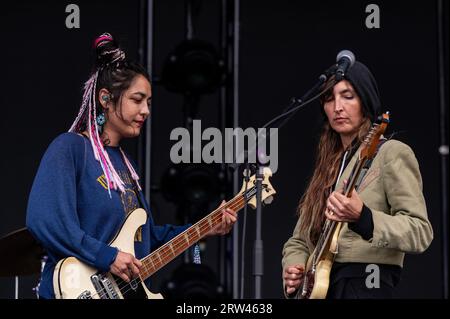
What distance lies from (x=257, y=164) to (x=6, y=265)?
4.62 feet

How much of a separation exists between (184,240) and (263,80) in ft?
6.95

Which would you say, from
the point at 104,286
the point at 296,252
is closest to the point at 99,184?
the point at 104,286

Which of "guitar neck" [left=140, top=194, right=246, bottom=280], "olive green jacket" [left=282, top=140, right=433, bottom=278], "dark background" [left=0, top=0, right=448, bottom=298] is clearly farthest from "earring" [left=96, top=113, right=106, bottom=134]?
"dark background" [left=0, top=0, right=448, bottom=298]

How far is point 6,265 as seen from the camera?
4.36 metres

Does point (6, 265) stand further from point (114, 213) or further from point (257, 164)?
point (257, 164)

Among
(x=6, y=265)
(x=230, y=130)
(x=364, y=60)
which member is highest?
(x=364, y=60)

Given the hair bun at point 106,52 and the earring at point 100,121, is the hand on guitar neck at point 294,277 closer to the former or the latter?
the earring at point 100,121

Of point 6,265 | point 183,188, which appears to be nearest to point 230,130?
point 183,188

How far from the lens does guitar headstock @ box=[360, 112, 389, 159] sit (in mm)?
3428

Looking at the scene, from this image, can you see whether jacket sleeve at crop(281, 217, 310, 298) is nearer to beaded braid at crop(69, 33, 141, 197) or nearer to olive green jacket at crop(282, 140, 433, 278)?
olive green jacket at crop(282, 140, 433, 278)

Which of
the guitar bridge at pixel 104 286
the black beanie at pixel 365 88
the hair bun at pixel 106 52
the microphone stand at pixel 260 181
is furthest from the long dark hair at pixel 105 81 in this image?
the black beanie at pixel 365 88

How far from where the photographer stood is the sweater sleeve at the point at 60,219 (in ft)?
11.8

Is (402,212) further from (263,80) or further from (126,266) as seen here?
(263,80)

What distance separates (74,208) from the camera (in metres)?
3.64
